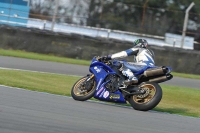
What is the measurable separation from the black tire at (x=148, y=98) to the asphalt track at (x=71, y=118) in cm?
14

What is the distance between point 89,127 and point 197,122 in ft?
8.68

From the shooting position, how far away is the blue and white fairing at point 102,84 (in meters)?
10.8

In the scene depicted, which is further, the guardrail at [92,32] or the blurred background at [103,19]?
the guardrail at [92,32]

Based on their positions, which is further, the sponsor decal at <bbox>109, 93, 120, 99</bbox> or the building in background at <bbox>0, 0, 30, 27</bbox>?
the building in background at <bbox>0, 0, 30, 27</bbox>

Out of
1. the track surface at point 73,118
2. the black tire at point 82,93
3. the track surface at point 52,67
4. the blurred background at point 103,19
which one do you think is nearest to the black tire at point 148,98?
the track surface at point 73,118

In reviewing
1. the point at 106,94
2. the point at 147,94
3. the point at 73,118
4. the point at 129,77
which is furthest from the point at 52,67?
the point at 73,118

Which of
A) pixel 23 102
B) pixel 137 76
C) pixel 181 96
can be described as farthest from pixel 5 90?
pixel 181 96

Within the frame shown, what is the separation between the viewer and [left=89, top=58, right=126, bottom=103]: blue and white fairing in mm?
10773

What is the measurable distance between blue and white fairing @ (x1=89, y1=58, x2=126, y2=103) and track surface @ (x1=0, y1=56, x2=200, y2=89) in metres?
6.65

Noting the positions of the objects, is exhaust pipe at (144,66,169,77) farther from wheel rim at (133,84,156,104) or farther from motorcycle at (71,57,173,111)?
wheel rim at (133,84,156,104)

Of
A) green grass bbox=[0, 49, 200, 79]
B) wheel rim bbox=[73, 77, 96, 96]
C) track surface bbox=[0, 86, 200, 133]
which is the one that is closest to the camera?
track surface bbox=[0, 86, 200, 133]

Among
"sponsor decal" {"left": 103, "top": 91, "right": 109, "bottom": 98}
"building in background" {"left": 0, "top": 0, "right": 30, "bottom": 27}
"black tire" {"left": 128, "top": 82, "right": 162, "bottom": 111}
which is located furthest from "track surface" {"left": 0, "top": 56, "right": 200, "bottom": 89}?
"black tire" {"left": 128, "top": 82, "right": 162, "bottom": 111}

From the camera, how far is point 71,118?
26.5 feet

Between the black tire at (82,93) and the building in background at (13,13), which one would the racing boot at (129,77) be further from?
the building in background at (13,13)
